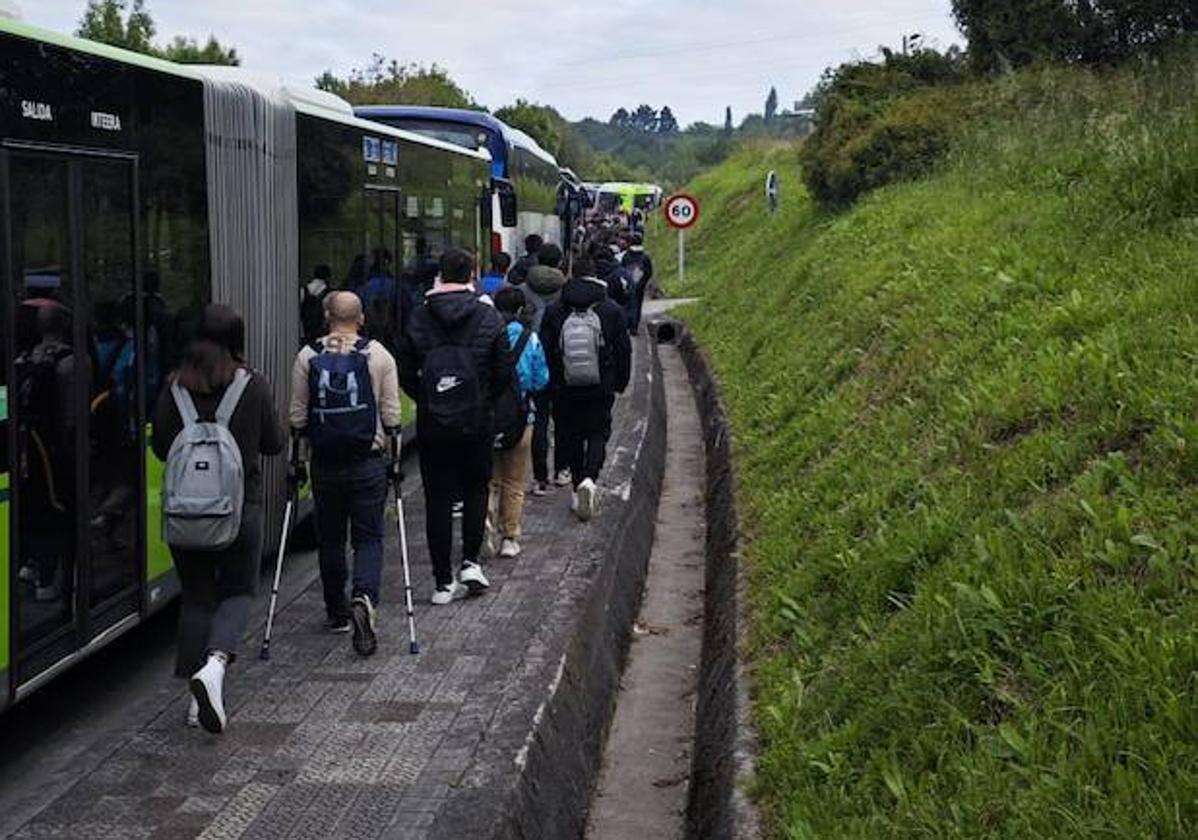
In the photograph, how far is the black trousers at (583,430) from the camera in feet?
35.5

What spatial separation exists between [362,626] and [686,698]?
1.93 metres

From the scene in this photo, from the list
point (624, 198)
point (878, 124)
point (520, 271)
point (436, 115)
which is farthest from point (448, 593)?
point (624, 198)

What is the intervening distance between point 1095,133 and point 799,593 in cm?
778

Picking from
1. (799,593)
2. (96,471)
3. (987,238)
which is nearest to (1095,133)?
(987,238)

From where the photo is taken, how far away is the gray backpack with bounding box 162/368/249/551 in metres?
6.14

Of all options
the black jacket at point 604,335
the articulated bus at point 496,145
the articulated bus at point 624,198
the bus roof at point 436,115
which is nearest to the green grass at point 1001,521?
the black jacket at point 604,335

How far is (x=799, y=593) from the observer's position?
301 inches

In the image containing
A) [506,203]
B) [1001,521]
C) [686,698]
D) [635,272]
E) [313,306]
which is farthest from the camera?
[506,203]

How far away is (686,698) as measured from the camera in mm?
8258

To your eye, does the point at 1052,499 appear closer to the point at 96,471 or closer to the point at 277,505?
the point at 96,471

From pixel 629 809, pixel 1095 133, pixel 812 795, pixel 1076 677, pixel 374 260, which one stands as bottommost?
pixel 629 809

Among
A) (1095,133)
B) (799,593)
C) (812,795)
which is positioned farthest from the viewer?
(1095,133)

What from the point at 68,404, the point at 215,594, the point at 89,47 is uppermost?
the point at 89,47

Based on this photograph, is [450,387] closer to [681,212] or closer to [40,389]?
[40,389]
